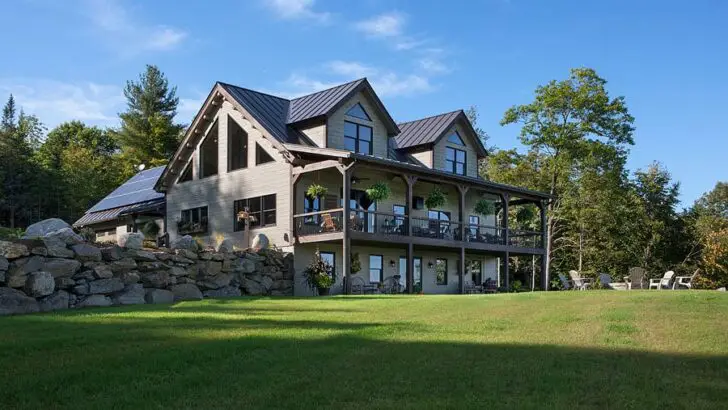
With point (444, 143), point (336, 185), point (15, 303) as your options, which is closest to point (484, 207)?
point (444, 143)

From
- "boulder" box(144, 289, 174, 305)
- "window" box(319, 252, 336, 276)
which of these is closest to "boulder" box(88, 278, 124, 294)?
"boulder" box(144, 289, 174, 305)

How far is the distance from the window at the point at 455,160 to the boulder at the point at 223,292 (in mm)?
13147

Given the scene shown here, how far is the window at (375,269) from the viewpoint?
95.8ft

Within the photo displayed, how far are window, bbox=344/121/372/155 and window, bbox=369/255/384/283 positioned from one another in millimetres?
4231

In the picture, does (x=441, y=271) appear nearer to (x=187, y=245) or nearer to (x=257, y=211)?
(x=257, y=211)

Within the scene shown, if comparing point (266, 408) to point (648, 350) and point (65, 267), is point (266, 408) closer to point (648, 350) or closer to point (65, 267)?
point (648, 350)

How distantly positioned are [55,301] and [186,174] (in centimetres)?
1430

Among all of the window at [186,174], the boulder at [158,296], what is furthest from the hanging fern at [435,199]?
the boulder at [158,296]

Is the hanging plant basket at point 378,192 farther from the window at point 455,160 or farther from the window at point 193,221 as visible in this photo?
the window at point 193,221

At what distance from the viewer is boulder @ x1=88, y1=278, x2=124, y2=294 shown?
1913cm

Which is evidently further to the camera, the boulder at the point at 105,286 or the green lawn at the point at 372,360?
the boulder at the point at 105,286

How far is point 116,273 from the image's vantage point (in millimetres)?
20016

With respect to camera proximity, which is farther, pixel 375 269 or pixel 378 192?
pixel 375 269

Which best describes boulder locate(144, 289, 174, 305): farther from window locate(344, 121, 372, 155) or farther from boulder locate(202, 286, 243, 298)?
window locate(344, 121, 372, 155)
